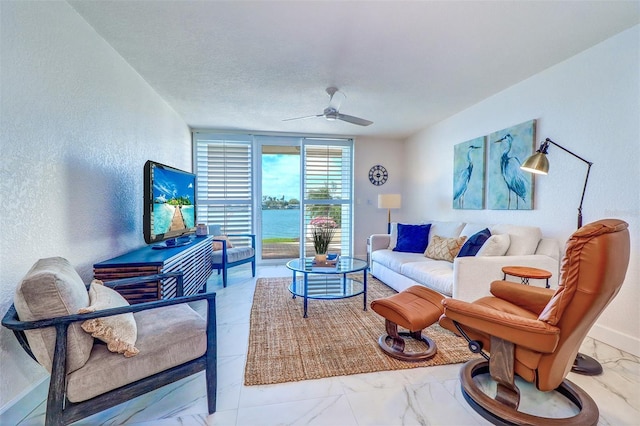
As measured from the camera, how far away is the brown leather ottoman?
1983 mm

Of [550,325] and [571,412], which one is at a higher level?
[550,325]

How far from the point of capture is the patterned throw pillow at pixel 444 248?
3.31 m

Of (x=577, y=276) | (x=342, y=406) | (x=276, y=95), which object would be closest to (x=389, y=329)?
(x=342, y=406)

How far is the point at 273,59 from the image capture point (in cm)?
254

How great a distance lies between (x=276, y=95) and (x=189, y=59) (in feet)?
3.43

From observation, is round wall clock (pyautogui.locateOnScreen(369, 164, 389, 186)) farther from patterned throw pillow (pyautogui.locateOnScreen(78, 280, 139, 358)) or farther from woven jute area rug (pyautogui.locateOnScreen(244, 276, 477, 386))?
patterned throw pillow (pyautogui.locateOnScreen(78, 280, 139, 358))

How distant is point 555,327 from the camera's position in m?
1.32

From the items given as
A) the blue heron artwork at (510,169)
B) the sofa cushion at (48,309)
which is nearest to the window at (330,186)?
the blue heron artwork at (510,169)

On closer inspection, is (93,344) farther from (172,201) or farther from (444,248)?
(444,248)

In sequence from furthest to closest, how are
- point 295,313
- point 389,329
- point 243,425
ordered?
point 295,313, point 389,329, point 243,425

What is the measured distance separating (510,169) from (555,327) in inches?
92.3

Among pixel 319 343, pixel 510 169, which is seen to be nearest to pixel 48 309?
pixel 319 343

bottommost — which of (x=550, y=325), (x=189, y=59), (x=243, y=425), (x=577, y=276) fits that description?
(x=243, y=425)

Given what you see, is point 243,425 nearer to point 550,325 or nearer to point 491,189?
point 550,325
